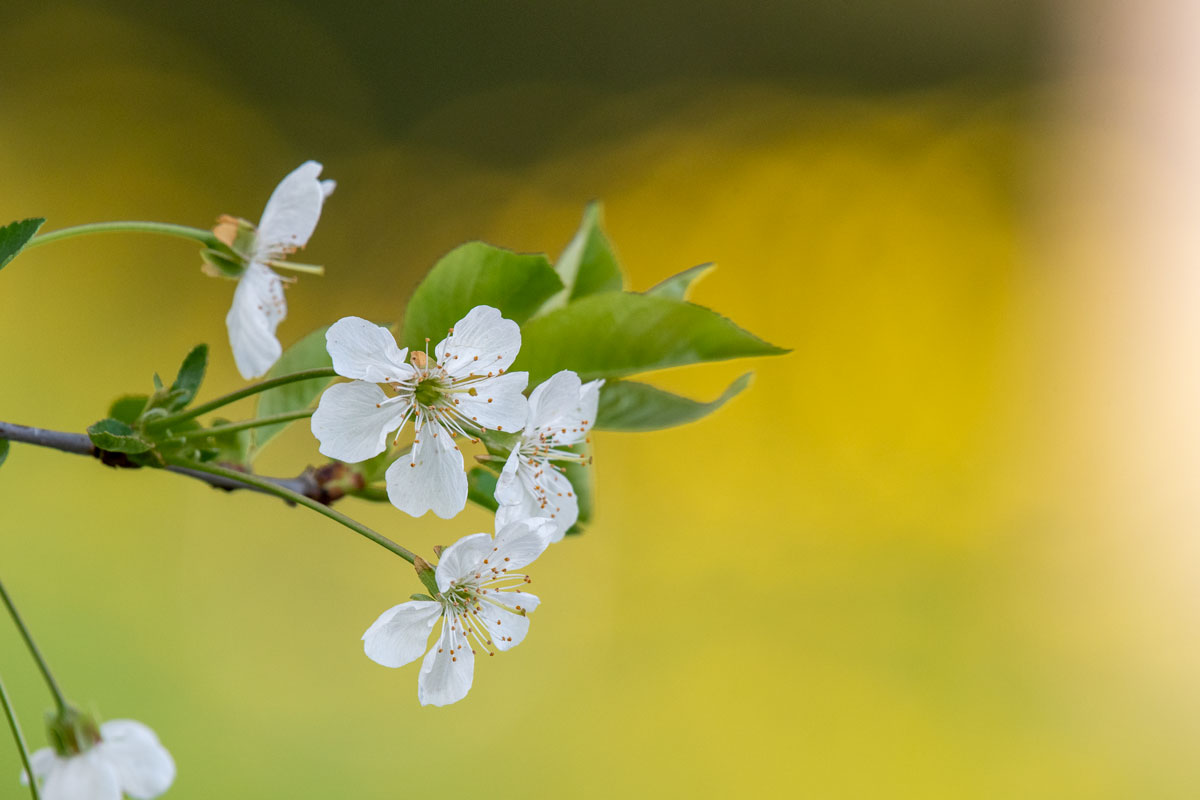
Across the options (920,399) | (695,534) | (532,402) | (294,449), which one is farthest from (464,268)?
(920,399)

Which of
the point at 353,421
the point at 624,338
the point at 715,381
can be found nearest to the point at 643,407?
the point at 624,338

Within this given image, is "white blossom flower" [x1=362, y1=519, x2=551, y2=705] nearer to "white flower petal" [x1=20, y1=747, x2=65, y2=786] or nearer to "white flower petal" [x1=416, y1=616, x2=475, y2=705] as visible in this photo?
"white flower petal" [x1=416, y1=616, x2=475, y2=705]

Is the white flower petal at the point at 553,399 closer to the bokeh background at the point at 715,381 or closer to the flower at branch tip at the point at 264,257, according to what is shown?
the flower at branch tip at the point at 264,257

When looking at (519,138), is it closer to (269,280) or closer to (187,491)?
(187,491)

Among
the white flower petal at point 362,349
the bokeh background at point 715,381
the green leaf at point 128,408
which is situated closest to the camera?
the white flower petal at point 362,349

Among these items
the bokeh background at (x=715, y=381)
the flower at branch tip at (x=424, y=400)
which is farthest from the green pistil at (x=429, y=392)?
the bokeh background at (x=715, y=381)

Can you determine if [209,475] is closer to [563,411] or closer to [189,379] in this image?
[189,379]
